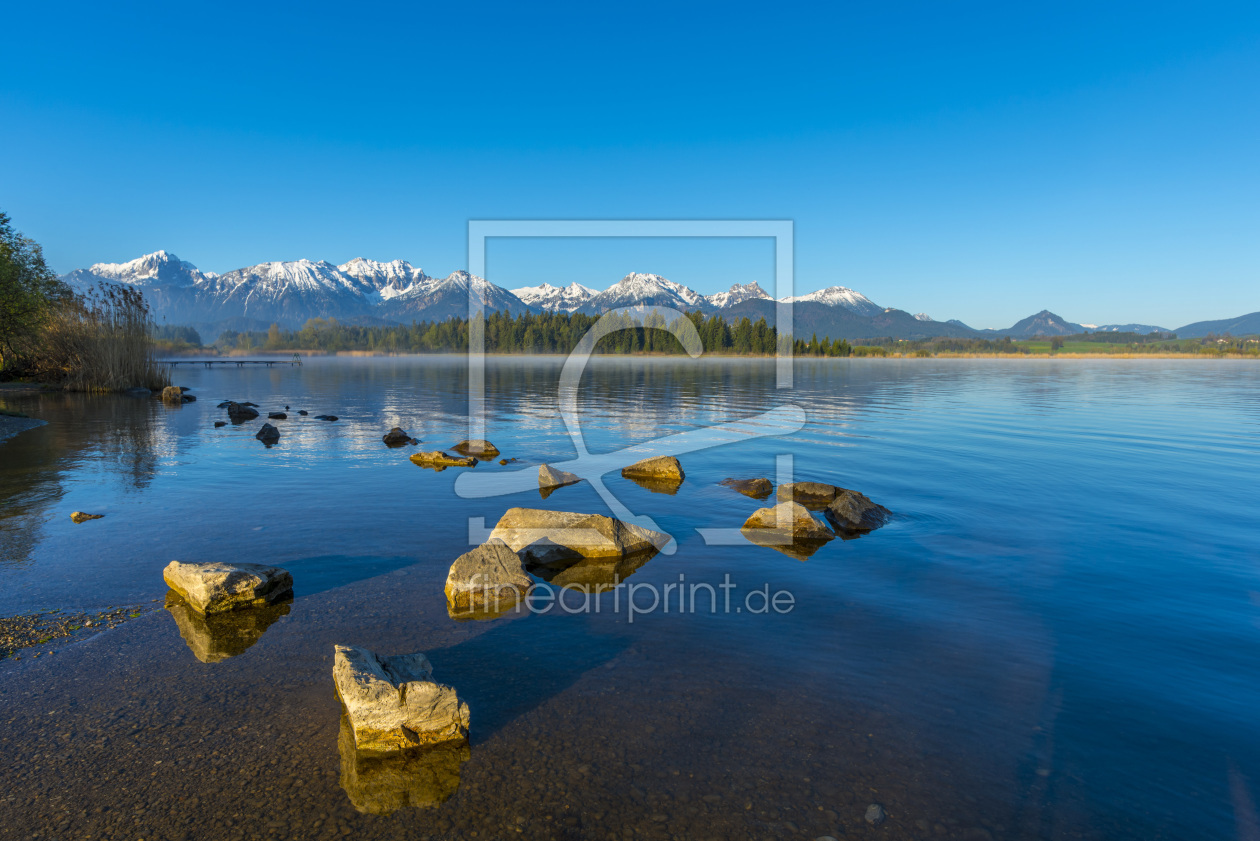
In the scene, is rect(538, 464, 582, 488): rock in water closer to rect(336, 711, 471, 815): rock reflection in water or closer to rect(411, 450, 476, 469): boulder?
rect(411, 450, 476, 469): boulder

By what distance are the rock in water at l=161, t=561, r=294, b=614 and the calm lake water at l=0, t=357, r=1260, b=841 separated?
0.48m

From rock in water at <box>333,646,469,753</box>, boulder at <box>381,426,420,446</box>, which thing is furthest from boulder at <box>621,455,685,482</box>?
rock in water at <box>333,646,469,753</box>

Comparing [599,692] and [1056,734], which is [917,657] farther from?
[599,692]

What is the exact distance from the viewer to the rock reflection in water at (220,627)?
9.17 m

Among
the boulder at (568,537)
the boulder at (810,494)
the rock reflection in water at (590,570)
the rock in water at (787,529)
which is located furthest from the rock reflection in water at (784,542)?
the boulder at (810,494)

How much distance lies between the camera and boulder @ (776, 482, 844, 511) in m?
18.3

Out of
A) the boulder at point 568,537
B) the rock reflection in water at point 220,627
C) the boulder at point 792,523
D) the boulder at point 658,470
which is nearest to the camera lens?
the rock reflection in water at point 220,627

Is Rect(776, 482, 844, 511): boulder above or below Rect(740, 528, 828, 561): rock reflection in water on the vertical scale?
above

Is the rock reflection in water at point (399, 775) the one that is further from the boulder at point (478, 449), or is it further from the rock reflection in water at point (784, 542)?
the boulder at point (478, 449)

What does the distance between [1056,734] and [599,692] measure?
216 inches

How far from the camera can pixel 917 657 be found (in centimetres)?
923

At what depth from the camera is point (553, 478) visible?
69.9 feet

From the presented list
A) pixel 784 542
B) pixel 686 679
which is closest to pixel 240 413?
pixel 784 542

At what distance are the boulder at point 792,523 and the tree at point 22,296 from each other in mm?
58570
